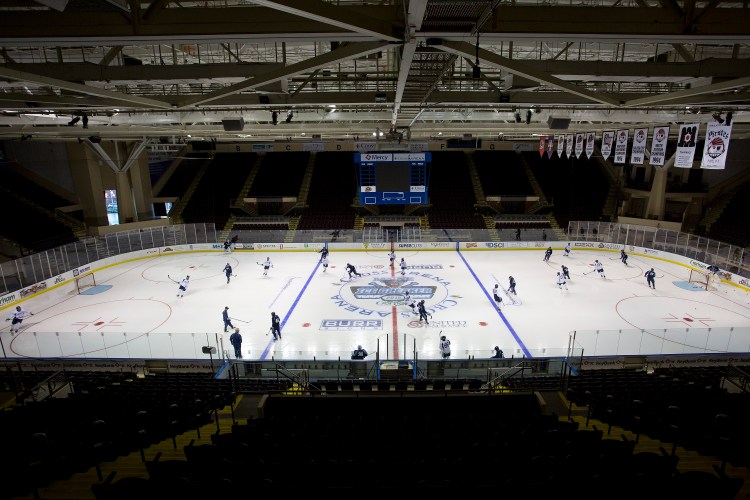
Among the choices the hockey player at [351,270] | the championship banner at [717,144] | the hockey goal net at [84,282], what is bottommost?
the hockey goal net at [84,282]

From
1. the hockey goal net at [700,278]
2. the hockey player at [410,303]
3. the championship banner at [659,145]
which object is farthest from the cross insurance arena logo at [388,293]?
the hockey goal net at [700,278]

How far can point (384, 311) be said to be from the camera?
18016mm

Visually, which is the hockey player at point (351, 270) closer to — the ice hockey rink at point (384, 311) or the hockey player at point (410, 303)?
the ice hockey rink at point (384, 311)

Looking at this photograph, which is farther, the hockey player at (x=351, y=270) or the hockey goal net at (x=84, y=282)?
the hockey player at (x=351, y=270)

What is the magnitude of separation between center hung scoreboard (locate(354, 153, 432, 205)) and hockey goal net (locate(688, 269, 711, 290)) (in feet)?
47.7

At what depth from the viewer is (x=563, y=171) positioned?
4022cm

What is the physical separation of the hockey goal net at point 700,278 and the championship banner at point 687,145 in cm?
939

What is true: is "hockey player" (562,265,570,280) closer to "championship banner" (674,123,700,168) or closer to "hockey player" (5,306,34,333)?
"championship banner" (674,123,700,168)

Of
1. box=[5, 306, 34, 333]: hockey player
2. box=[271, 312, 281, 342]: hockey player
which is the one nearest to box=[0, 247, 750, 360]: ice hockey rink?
box=[271, 312, 281, 342]: hockey player

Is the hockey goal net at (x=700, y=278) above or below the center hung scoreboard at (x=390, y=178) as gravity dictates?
below

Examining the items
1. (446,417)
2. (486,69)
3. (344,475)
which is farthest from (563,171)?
(344,475)

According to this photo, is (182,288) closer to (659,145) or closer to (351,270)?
(351,270)

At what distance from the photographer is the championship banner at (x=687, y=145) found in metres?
14.5

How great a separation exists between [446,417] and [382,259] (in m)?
20.0
